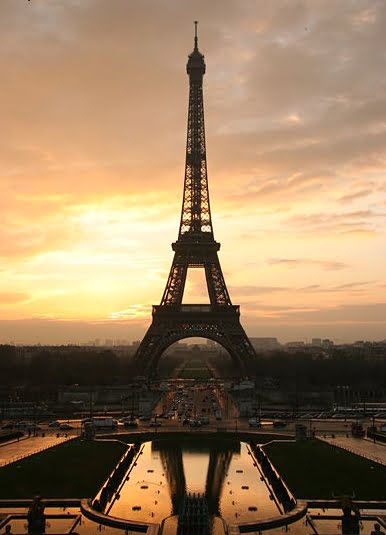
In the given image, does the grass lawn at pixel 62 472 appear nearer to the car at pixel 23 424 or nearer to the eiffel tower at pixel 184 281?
the car at pixel 23 424

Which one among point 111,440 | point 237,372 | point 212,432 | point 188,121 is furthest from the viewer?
point 237,372

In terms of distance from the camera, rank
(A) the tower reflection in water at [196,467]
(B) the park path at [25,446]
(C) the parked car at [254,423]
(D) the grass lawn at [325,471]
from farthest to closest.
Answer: (C) the parked car at [254,423] → (B) the park path at [25,446] → (A) the tower reflection in water at [196,467] → (D) the grass lawn at [325,471]

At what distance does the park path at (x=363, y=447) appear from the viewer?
38.2 meters

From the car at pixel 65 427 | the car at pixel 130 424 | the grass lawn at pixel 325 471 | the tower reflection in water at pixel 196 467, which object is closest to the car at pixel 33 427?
the car at pixel 65 427

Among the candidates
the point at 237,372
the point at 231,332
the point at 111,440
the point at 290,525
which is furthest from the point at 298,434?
the point at 237,372

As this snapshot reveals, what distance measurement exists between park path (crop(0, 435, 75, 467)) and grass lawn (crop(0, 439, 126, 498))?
1.20 m

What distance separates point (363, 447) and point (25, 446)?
22595mm

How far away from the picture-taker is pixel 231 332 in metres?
78.6

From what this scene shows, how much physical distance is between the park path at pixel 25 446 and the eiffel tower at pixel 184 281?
30847 millimetres

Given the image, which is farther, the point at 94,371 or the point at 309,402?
the point at 94,371

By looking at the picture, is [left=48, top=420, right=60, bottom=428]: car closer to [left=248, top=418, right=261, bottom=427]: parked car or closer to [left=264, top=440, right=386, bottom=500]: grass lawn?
[left=248, top=418, right=261, bottom=427]: parked car

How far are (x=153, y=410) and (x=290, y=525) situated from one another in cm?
3919

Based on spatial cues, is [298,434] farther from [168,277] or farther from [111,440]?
[168,277]

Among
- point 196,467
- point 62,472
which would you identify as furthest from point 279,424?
point 62,472
